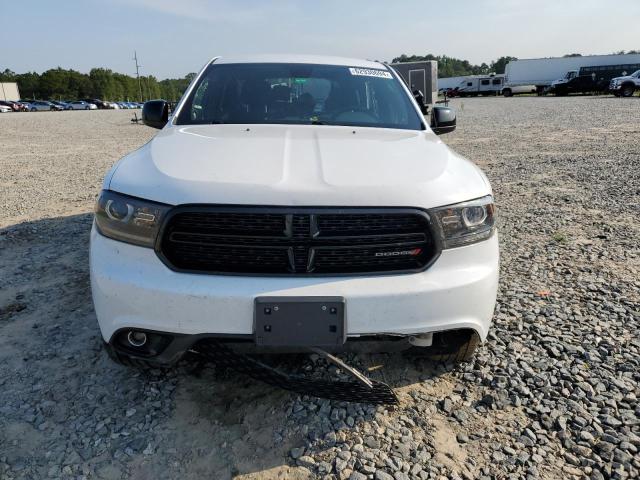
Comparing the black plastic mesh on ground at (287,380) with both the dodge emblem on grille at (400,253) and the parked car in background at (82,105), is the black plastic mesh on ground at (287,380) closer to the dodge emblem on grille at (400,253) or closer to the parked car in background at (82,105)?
the dodge emblem on grille at (400,253)

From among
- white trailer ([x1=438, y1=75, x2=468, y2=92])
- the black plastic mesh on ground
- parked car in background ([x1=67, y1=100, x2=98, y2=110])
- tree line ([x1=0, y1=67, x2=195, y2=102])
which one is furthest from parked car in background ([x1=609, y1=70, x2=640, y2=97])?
tree line ([x1=0, y1=67, x2=195, y2=102])

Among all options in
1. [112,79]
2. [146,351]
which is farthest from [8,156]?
[112,79]

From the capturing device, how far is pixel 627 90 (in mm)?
33094

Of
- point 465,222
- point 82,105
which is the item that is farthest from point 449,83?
point 465,222

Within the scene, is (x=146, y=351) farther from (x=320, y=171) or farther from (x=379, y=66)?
(x=379, y=66)

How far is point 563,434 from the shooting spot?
224 centimetres

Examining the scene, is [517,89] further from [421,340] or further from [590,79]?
[421,340]

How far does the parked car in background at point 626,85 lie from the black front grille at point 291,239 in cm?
3758

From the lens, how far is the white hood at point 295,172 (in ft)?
6.68

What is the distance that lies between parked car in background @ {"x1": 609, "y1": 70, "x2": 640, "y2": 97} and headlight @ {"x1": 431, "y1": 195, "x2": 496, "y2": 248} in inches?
1464

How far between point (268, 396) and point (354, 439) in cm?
52

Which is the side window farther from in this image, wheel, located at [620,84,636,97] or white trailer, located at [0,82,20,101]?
white trailer, located at [0,82,20,101]

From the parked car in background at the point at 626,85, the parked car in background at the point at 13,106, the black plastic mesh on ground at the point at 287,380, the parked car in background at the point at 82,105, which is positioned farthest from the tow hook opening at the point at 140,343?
the parked car in background at the point at 82,105

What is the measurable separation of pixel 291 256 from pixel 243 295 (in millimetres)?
256
